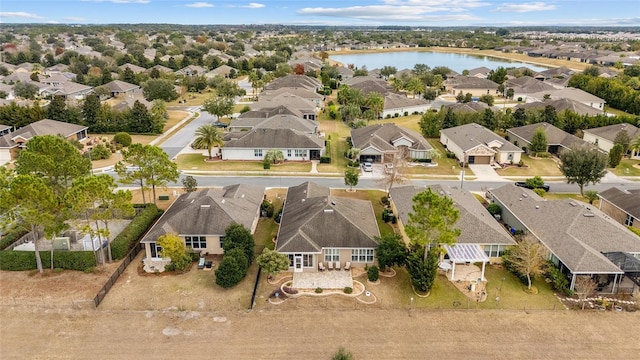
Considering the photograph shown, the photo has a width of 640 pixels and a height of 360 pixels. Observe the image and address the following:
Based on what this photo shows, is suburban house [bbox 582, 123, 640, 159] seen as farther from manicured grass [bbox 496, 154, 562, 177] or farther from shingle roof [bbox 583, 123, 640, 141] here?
manicured grass [bbox 496, 154, 562, 177]

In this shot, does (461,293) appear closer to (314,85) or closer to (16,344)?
(16,344)

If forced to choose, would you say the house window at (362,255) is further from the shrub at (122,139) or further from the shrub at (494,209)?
the shrub at (122,139)

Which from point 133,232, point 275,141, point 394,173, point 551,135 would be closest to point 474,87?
point 551,135

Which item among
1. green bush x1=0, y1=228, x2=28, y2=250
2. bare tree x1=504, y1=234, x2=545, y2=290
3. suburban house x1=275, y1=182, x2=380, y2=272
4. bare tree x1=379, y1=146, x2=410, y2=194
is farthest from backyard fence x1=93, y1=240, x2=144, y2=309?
bare tree x1=504, y1=234, x2=545, y2=290

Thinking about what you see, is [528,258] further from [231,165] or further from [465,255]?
[231,165]

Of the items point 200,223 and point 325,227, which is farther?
point 200,223

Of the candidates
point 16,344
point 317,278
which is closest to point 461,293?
point 317,278
